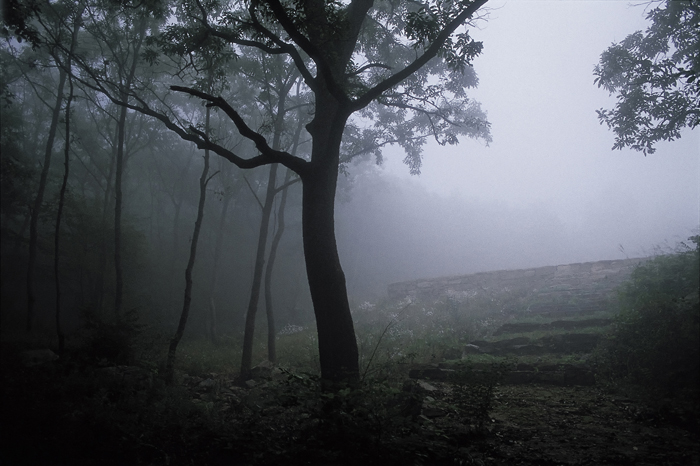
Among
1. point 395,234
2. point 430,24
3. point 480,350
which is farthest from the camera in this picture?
point 395,234

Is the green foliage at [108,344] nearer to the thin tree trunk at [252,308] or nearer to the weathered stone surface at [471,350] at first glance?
the thin tree trunk at [252,308]

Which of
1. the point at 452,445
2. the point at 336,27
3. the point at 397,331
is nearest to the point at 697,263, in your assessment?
the point at 452,445

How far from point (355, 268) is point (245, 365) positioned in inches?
927

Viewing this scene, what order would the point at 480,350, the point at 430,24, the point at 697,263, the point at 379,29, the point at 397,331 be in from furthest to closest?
the point at 397,331 < the point at 379,29 < the point at 480,350 < the point at 430,24 < the point at 697,263

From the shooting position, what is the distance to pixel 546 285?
1623cm

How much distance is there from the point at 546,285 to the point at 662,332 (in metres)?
12.4

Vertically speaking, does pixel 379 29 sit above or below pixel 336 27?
above

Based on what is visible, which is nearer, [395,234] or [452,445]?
[452,445]

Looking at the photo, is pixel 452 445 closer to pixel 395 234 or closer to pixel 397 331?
pixel 397 331

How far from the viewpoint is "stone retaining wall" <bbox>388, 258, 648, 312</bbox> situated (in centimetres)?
1222

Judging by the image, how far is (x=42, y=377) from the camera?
A: 19.2 ft

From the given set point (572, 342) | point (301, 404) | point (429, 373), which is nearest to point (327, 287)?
point (301, 404)

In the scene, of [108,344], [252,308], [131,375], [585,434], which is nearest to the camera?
[585,434]

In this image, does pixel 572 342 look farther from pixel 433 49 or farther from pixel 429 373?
pixel 433 49
